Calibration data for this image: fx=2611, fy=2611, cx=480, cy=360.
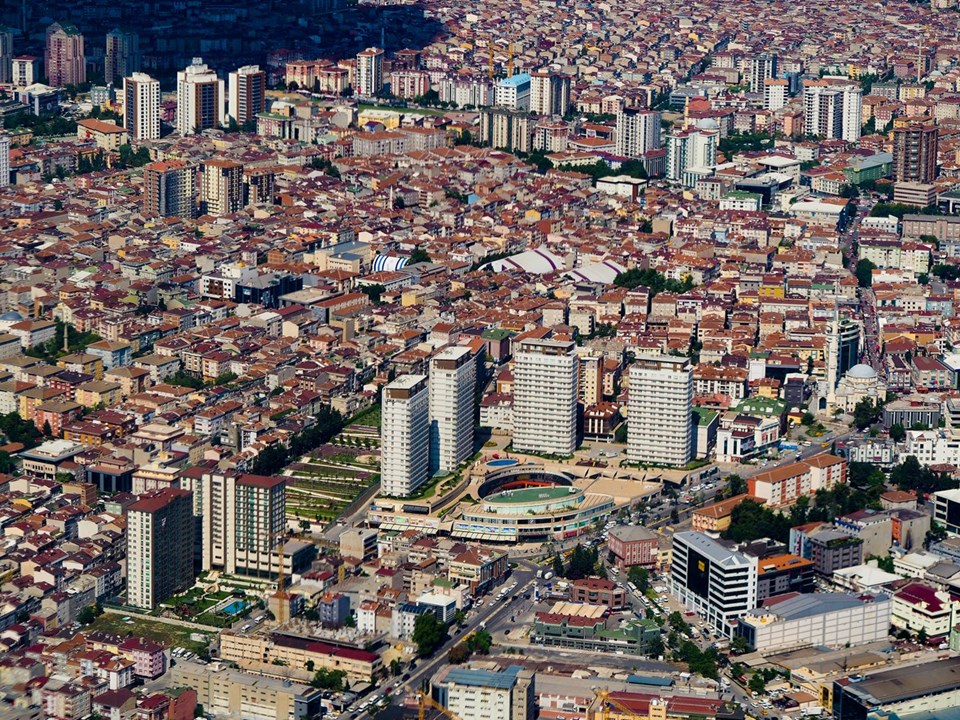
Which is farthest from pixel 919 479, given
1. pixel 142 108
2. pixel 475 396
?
pixel 142 108

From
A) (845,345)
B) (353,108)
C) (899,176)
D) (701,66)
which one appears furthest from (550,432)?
(701,66)

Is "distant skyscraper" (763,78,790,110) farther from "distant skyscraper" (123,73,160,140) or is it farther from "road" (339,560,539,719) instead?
"road" (339,560,539,719)

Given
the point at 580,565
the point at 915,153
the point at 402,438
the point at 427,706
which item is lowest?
the point at 427,706

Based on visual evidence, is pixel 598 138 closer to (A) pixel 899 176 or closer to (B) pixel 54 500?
(A) pixel 899 176

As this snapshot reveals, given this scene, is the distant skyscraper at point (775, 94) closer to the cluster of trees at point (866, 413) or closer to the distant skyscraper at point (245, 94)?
the distant skyscraper at point (245, 94)

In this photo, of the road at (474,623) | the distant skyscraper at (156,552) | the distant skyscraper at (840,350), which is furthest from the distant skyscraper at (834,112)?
the distant skyscraper at (156,552)

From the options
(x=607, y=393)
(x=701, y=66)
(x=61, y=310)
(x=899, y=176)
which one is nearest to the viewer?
(x=607, y=393)

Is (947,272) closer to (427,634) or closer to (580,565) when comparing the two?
(580,565)
